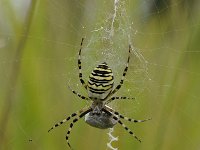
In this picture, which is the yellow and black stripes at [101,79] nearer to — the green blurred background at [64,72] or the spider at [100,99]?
the spider at [100,99]

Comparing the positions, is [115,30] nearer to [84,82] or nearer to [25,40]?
[84,82]

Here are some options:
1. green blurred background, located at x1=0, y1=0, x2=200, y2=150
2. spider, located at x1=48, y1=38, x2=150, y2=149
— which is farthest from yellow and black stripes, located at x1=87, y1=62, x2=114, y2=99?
green blurred background, located at x1=0, y1=0, x2=200, y2=150

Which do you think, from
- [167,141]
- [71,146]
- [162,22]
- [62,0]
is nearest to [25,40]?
[62,0]

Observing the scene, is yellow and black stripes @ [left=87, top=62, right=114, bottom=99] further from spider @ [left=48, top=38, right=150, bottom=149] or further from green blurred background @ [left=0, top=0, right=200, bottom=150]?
green blurred background @ [left=0, top=0, right=200, bottom=150]

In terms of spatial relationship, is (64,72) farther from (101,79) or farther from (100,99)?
(100,99)

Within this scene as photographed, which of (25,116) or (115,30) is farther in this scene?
(115,30)

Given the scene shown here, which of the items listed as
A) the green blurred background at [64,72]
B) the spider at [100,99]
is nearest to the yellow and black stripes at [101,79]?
the spider at [100,99]
